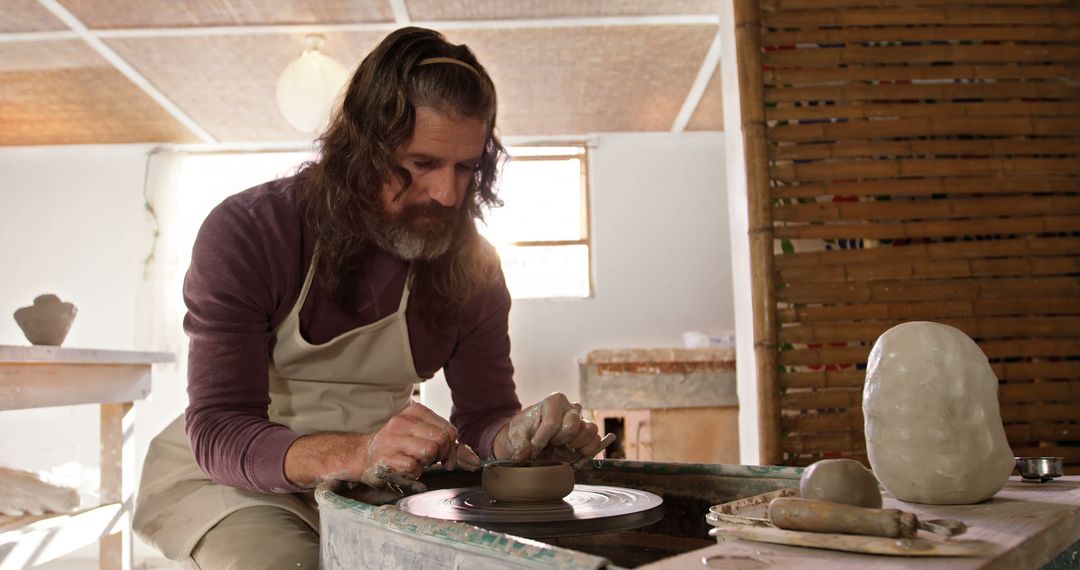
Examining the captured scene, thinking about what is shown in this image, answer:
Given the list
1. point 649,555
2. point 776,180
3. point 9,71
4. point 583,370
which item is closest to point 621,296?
point 583,370

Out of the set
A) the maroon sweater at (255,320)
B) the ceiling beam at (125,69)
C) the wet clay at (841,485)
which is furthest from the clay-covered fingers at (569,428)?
the ceiling beam at (125,69)

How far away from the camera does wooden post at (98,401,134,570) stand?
10.4 ft

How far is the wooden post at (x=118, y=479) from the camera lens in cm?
316

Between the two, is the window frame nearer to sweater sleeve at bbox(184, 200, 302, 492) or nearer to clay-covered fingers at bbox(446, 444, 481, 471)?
sweater sleeve at bbox(184, 200, 302, 492)

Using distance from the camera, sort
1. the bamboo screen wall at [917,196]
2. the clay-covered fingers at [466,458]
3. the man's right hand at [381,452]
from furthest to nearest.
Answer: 1. the bamboo screen wall at [917,196]
2. the clay-covered fingers at [466,458]
3. the man's right hand at [381,452]

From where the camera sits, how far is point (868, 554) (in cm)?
69

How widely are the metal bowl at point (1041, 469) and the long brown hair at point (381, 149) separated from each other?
1.11 m

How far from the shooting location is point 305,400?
1.67 m

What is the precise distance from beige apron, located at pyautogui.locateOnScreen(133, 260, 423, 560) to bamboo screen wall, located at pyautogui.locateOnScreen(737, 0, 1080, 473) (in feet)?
3.58

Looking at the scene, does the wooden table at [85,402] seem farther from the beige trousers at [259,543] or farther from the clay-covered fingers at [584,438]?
the clay-covered fingers at [584,438]

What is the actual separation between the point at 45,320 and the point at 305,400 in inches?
80.8

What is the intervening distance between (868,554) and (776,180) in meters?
1.76

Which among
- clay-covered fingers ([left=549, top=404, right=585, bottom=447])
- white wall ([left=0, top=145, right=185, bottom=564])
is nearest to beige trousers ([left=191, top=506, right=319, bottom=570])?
clay-covered fingers ([left=549, top=404, right=585, bottom=447])

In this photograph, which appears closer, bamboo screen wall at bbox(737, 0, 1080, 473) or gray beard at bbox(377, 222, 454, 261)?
gray beard at bbox(377, 222, 454, 261)
